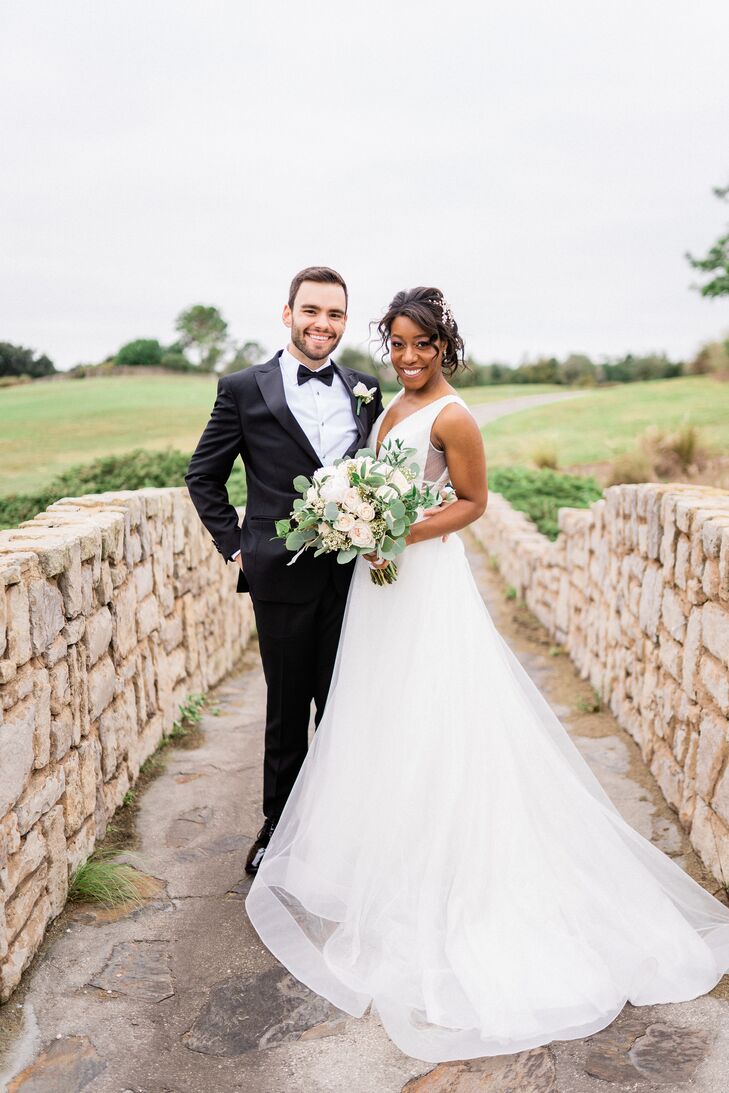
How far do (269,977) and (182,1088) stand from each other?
21.5 inches

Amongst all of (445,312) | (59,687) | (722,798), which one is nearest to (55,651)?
(59,687)

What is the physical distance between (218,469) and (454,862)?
174 cm

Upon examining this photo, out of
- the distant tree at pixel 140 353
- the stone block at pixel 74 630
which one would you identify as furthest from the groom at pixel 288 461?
the distant tree at pixel 140 353

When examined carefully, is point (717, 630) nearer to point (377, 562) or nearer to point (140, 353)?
point (377, 562)

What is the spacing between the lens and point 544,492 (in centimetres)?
1384

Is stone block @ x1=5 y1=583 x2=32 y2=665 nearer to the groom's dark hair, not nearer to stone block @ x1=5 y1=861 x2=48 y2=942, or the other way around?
stone block @ x1=5 y1=861 x2=48 y2=942

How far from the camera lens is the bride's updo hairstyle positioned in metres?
3.14

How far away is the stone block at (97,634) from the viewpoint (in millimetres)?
3707

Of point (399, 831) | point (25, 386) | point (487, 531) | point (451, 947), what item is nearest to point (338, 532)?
point (399, 831)

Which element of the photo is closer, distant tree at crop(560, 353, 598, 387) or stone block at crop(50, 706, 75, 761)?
stone block at crop(50, 706, 75, 761)

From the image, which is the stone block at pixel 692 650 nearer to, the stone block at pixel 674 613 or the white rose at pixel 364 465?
the stone block at pixel 674 613

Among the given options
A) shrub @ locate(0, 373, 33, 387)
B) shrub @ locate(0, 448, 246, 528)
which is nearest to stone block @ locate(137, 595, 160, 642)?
shrub @ locate(0, 448, 246, 528)

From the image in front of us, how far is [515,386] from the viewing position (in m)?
35.2

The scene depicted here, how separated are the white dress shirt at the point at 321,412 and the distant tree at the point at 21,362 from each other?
5684 mm
